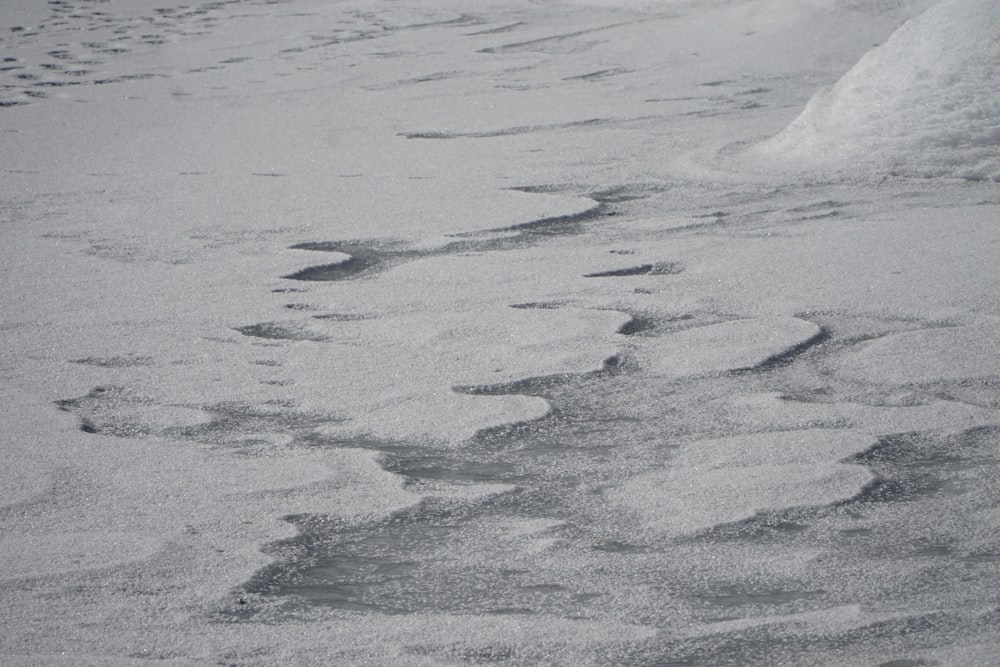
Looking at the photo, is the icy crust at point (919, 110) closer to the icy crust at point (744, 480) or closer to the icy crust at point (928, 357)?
the icy crust at point (928, 357)

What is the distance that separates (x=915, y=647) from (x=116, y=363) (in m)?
1.51

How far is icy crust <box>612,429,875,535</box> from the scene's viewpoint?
1606 mm

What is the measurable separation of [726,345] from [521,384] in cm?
41

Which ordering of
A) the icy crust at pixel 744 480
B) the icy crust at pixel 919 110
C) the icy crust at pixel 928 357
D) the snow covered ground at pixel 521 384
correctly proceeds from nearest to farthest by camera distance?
the snow covered ground at pixel 521 384
the icy crust at pixel 744 480
the icy crust at pixel 928 357
the icy crust at pixel 919 110

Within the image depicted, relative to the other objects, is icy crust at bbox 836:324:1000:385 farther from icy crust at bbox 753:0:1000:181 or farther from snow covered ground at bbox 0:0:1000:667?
icy crust at bbox 753:0:1000:181

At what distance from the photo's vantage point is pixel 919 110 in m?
3.54

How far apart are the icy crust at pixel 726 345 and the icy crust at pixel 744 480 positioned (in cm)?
31

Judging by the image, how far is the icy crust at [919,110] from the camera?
3.45m

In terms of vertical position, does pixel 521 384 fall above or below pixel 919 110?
below

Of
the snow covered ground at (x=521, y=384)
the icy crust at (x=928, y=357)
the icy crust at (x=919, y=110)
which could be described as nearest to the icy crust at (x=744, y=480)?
the snow covered ground at (x=521, y=384)

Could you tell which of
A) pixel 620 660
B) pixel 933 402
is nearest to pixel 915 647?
pixel 620 660

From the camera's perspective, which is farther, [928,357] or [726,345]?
[726,345]

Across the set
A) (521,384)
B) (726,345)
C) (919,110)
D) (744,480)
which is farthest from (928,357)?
(919,110)

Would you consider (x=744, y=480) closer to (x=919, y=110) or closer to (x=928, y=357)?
(x=928, y=357)
